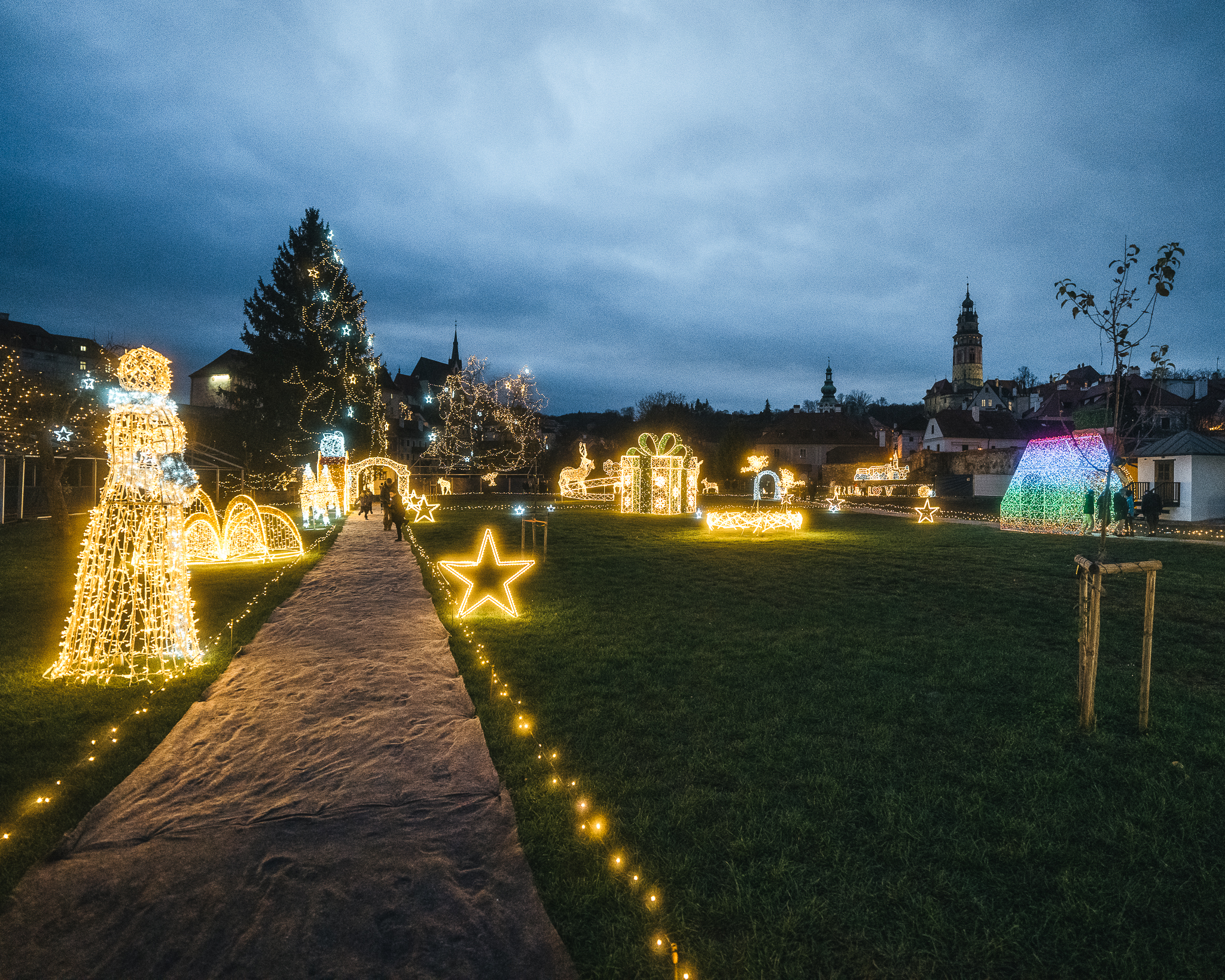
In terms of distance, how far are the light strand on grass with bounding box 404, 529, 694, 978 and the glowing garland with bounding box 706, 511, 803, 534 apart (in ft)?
48.1

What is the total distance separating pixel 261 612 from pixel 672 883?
7.48 metres

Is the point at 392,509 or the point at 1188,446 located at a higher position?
the point at 1188,446

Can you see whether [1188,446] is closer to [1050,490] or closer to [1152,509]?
[1152,509]

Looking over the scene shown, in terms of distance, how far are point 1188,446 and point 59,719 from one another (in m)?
30.8

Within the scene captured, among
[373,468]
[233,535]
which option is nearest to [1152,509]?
[233,535]

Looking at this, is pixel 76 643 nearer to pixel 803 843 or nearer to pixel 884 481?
pixel 803 843

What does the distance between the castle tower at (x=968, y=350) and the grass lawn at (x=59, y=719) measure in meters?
114

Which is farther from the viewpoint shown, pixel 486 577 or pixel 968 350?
pixel 968 350

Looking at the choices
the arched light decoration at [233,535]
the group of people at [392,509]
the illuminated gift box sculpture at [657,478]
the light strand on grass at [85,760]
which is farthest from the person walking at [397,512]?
the illuminated gift box sculpture at [657,478]

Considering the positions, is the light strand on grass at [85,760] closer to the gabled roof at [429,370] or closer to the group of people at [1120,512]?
the group of people at [1120,512]

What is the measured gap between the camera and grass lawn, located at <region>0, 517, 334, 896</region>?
353 cm

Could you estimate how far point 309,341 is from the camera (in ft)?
103

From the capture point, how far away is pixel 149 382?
20.9 ft

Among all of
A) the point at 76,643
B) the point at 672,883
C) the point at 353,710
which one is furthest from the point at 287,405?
the point at 672,883
